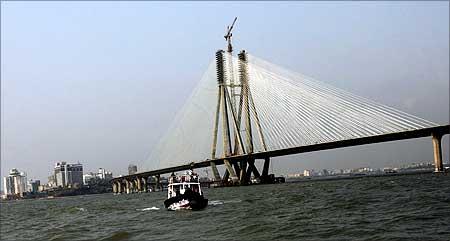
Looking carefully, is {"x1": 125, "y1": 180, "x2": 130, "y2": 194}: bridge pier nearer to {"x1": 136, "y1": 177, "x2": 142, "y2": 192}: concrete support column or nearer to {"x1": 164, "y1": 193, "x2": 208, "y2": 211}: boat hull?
{"x1": 136, "y1": 177, "x2": 142, "y2": 192}: concrete support column

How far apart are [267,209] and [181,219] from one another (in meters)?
4.87

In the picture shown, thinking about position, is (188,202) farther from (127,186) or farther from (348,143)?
(127,186)

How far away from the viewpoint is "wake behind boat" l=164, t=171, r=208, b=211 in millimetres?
39312

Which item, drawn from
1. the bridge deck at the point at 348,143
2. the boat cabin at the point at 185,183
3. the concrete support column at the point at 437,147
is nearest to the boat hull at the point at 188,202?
the boat cabin at the point at 185,183

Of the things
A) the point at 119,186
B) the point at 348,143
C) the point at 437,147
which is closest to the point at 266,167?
the point at 348,143

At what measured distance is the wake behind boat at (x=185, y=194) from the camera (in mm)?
39312

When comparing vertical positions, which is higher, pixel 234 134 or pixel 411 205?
pixel 234 134

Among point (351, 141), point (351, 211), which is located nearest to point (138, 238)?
point (351, 211)

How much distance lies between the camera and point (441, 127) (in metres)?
63.6

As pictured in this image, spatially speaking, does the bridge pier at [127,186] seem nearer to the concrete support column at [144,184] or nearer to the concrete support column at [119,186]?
the concrete support column at [119,186]

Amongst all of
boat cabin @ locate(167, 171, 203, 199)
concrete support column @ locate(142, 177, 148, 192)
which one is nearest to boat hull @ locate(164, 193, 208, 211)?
boat cabin @ locate(167, 171, 203, 199)

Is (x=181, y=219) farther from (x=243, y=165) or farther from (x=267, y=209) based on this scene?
(x=243, y=165)

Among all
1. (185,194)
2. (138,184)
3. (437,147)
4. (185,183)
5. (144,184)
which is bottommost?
(144,184)

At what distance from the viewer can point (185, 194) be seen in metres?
39.9
